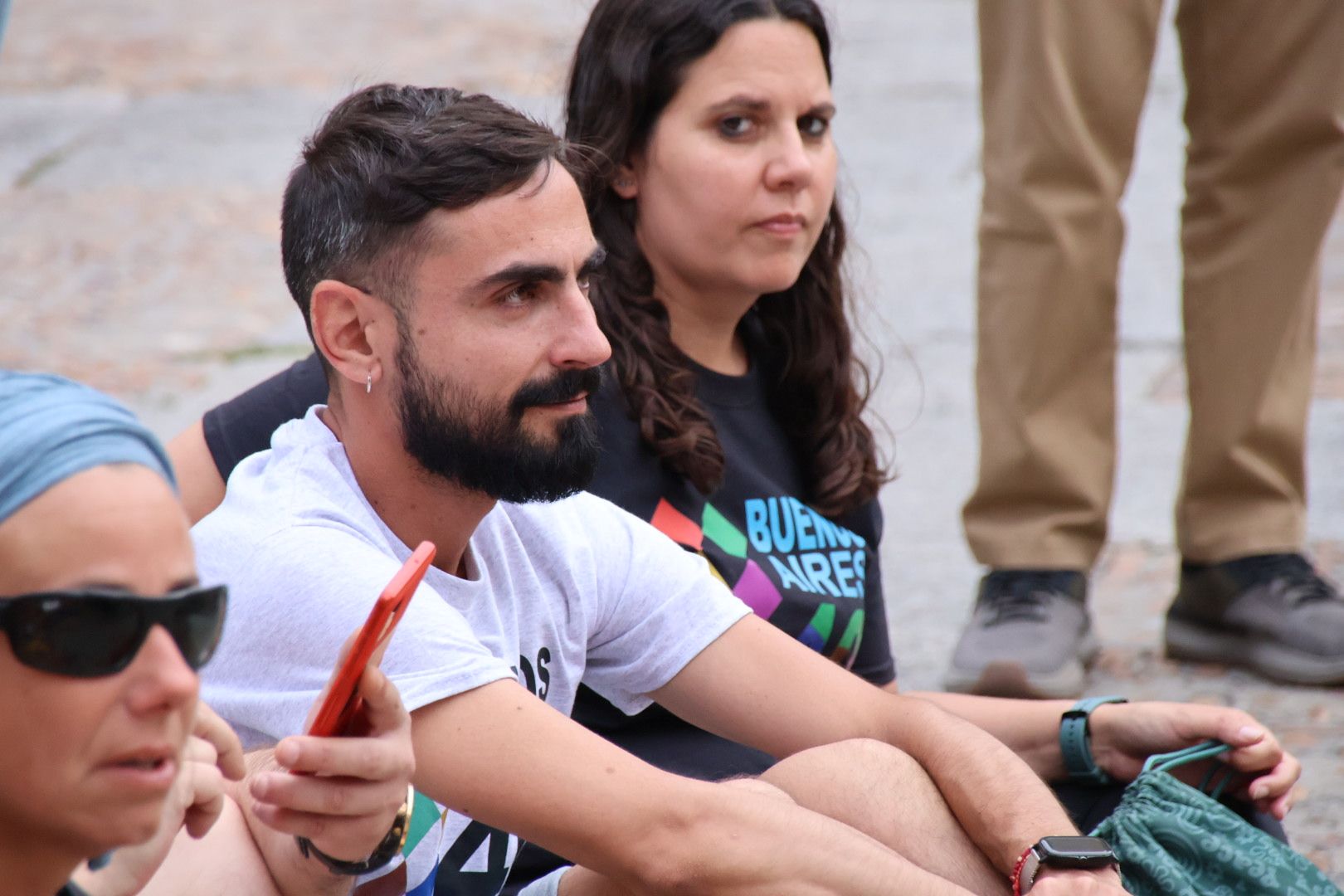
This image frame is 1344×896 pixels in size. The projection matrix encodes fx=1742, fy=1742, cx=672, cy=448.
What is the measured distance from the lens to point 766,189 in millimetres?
2811

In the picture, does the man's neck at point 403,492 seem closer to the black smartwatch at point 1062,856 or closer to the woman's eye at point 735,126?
the black smartwatch at point 1062,856

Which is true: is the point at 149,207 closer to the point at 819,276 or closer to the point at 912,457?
the point at 912,457

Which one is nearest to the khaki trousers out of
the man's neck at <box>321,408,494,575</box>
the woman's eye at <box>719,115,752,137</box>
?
the woman's eye at <box>719,115,752,137</box>

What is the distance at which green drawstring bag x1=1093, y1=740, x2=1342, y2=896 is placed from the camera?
7.34 feet

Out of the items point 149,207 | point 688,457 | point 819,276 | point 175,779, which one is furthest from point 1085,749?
point 149,207

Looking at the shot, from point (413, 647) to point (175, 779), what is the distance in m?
0.57

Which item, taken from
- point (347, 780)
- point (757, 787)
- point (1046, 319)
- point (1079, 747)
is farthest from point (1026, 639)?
point (347, 780)

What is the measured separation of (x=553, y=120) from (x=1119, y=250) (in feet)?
9.13

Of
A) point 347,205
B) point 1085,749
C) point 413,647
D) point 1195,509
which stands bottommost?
point 1195,509

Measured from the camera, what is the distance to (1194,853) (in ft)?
7.48

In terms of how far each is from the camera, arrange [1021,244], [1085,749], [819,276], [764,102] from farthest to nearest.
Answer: [1021,244] < [819,276] < [764,102] < [1085,749]

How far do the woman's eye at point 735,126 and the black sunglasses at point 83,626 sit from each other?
1.76 m

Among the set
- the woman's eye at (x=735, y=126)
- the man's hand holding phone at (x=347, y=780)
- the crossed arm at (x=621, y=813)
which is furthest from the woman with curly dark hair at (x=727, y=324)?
the man's hand holding phone at (x=347, y=780)

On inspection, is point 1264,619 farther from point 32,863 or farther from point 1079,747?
point 32,863
